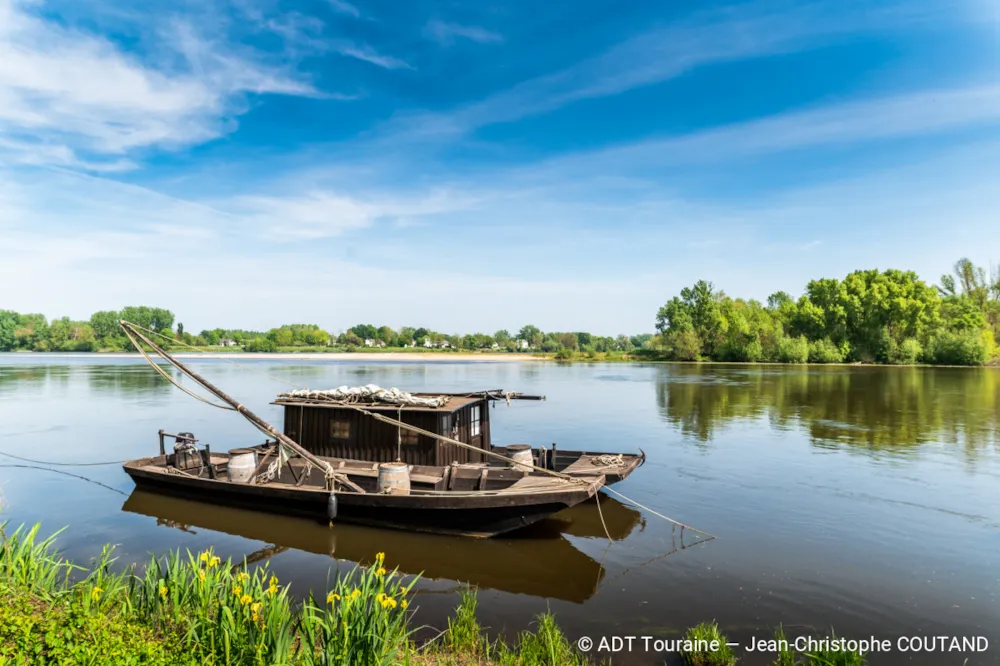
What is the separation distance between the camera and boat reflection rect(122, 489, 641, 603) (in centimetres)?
1189

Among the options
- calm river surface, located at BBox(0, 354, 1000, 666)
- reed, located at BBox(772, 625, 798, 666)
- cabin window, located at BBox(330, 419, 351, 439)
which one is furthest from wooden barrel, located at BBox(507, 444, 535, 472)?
reed, located at BBox(772, 625, 798, 666)

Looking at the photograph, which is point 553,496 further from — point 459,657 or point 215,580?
point 215,580

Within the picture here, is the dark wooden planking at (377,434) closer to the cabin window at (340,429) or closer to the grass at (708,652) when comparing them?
the cabin window at (340,429)

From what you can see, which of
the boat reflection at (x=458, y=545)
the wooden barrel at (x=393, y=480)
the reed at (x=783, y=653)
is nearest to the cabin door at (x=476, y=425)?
the boat reflection at (x=458, y=545)

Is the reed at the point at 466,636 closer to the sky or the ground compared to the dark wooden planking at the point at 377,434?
closer to the ground

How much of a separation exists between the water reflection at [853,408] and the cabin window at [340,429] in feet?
59.0

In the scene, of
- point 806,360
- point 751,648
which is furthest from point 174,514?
point 806,360

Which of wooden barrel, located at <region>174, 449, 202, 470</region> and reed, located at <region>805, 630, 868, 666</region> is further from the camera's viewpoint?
wooden barrel, located at <region>174, 449, 202, 470</region>

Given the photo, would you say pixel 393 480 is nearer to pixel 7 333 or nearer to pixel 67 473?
pixel 67 473

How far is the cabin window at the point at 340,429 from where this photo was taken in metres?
16.6

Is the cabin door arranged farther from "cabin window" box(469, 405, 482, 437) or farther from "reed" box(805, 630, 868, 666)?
"reed" box(805, 630, 868, 666)

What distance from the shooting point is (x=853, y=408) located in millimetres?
38250

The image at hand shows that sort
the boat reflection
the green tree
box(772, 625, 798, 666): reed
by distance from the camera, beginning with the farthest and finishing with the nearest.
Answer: the green tree → the boat reflection → box(772, 625, 798, 666): reed

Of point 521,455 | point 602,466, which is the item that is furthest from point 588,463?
point 521,455
